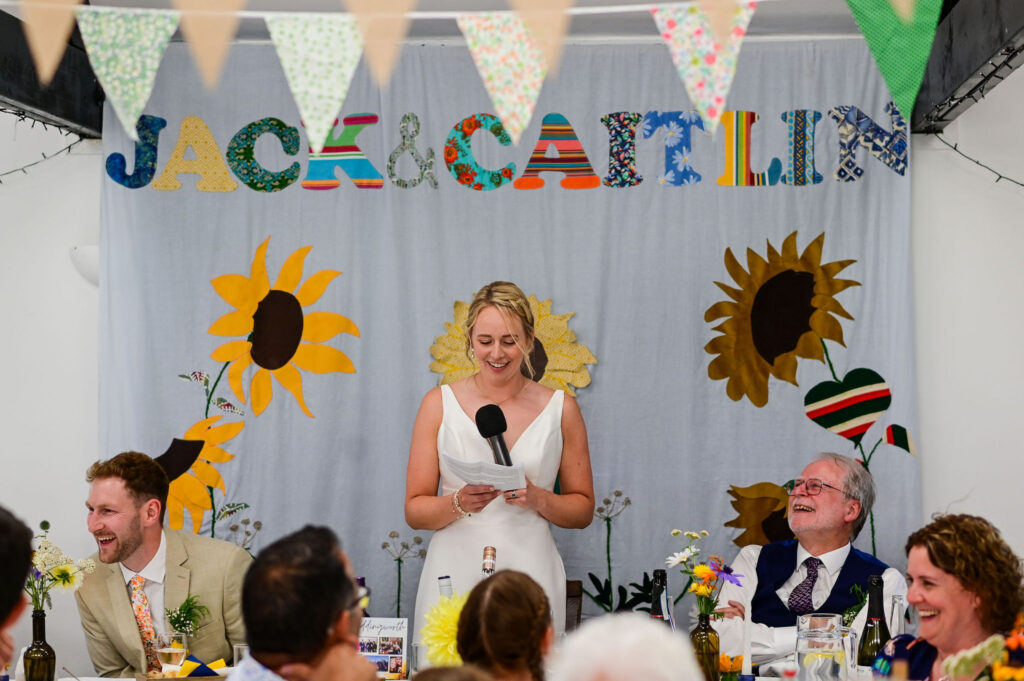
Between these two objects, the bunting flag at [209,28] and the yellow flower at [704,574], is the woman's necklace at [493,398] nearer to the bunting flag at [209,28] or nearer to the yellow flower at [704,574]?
the yellow flower at [704,574]

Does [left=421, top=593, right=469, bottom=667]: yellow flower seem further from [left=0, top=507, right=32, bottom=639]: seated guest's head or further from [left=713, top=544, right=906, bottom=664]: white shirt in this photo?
[left=713, top=544, right=906, bottom=664]: white shirt

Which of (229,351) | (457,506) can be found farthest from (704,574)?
(229,351)

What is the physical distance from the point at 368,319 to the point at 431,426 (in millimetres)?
806

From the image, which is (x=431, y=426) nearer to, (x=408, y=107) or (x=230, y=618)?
(x=230, y=618)

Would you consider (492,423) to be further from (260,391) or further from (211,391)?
(211,391)

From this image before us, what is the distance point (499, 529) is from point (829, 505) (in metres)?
1.08

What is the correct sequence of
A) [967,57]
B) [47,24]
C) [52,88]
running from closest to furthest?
[47,24] < [967,57] < [52,88]

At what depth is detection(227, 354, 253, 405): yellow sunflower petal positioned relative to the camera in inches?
178

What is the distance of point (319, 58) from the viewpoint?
2.84 metres

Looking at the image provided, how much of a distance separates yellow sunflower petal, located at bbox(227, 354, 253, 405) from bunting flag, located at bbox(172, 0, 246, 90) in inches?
76.0

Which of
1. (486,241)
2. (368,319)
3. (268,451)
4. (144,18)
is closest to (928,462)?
(486,241)

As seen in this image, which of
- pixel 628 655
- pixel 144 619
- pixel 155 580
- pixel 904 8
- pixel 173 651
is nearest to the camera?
pixel 628 655

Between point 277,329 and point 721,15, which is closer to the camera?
point 721,15

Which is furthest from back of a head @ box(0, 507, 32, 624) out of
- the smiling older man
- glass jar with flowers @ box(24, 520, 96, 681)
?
the smiling older man
